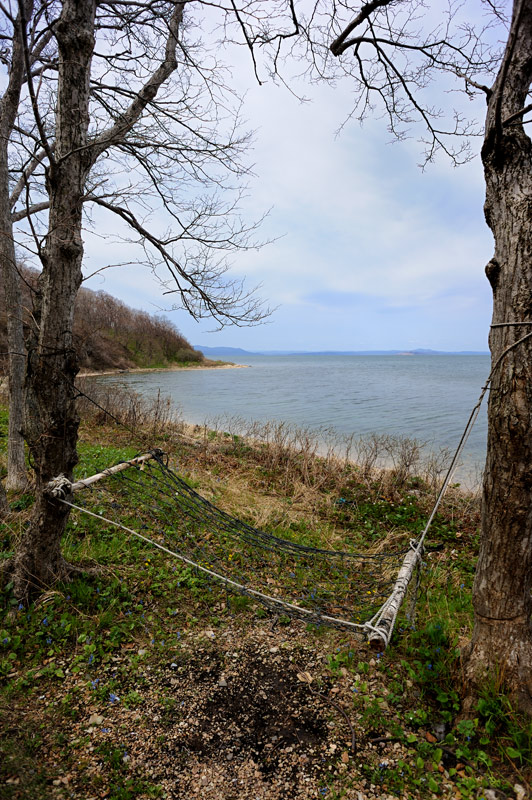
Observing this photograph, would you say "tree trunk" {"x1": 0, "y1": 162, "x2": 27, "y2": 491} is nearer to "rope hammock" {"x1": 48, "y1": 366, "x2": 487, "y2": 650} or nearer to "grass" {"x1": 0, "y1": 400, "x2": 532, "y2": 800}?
"grass" {"x1": 0, "y1": 400, "x2": 532, "y2": 800}

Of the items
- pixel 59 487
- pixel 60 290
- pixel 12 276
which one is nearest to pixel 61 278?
pixel 60 290

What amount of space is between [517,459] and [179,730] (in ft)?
7.73

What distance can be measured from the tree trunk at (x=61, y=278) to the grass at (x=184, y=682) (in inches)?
24.5

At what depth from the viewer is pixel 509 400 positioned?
2.02 meters

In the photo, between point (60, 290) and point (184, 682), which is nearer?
point (184, 682)

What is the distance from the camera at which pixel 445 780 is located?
1927 millimetres

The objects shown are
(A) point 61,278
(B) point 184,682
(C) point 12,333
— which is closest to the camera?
(B) point 184,682

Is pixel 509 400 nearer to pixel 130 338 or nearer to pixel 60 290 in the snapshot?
pixel 60 290

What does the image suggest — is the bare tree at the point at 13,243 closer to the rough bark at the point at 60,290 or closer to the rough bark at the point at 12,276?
the rough bark at the point at 12,276

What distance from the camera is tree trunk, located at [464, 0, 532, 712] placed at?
78.3 inches

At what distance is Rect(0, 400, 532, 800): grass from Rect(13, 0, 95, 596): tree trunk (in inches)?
24.5

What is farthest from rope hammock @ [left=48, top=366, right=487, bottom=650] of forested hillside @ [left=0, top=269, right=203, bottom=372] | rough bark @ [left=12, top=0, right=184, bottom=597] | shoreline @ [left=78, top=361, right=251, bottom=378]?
forested hillside @ [left=0, top=269, right=203, bottom=372]

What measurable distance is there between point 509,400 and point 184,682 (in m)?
2.60

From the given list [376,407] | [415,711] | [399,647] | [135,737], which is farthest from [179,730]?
[376,407]
